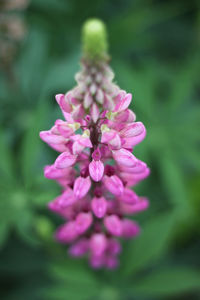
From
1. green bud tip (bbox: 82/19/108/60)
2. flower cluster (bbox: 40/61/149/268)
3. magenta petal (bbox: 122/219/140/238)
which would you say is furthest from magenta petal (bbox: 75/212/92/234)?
green bud tip (bbox: 82/19/108/60)

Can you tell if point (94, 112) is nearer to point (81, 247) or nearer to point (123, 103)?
point (123, 103)

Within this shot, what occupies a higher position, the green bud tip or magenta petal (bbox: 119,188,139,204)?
the green bud tip

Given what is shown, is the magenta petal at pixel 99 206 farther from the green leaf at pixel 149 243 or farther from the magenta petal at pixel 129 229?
the green leaf at pixel 149 243

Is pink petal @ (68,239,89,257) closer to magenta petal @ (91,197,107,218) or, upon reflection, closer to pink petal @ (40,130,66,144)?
magenta petal @ (91,197,107,218)

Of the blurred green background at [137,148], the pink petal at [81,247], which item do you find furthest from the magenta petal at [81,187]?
the blurred green background at [137,148]

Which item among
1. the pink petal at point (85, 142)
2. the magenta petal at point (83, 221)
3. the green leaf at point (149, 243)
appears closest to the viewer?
the pink petal at point (85, 142)
